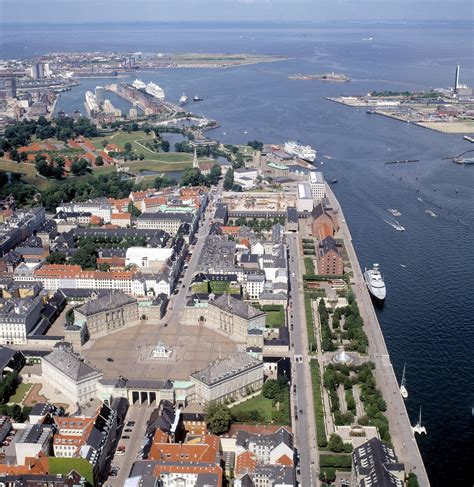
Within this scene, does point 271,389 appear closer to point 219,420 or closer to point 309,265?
point 219,420

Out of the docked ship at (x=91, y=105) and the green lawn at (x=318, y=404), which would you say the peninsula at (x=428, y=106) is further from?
the green lawn at (x=318, y=404)

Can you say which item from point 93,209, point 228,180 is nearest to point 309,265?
point 93,209

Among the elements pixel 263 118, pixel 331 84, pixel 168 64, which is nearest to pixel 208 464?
pixel 263 118

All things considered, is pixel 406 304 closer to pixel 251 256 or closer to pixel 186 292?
pixel 251 256

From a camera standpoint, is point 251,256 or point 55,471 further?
point 251,256

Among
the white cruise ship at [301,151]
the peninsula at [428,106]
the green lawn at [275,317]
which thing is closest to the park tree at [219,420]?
the green lawn at [275,317]

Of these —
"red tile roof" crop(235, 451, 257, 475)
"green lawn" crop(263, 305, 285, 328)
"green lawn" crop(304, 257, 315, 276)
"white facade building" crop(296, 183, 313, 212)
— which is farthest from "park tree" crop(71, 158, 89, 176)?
"red tile roof" crop(235, 451, 257, 475)
